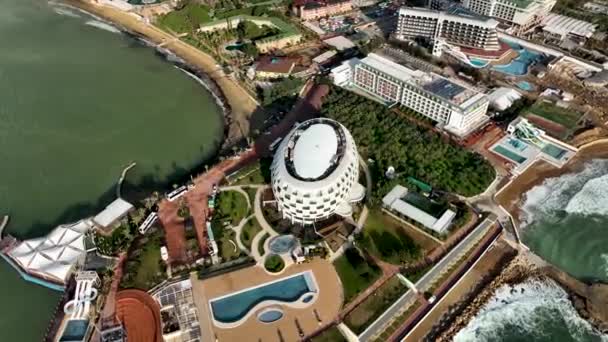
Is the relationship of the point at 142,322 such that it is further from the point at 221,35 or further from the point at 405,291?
the point at 221,35

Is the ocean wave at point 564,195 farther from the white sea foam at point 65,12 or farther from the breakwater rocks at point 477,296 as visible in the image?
the white sea foam at point 65,12

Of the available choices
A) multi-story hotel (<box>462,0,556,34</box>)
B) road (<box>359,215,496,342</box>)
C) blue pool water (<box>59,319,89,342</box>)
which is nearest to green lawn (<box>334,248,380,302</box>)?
road (<box>359,215,496,342</box>)

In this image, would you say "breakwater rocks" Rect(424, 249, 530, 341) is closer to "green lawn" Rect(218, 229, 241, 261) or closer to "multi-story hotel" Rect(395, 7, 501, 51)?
"green lawn" Rect(218, 229, 241, 261)

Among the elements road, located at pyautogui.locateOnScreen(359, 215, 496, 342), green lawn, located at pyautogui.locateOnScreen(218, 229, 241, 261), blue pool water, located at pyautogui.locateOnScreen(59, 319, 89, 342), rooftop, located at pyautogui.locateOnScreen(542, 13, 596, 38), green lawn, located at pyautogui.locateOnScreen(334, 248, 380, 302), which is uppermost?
rooftop, located at pyautogui.locateOnScreen(542, 13, 596, 38)

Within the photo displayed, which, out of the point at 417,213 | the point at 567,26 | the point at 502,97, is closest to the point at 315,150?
the point at 417,213

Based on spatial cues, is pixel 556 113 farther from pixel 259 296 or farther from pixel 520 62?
pixel 259 296

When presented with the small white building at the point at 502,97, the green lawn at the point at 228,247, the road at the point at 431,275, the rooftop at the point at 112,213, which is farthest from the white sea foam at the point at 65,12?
the road at the point at 431,275
